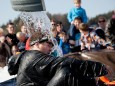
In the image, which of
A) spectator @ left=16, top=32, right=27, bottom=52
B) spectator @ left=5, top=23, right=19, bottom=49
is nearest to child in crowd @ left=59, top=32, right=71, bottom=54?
spectator @ left=16, top=32, right=27, bottom=52

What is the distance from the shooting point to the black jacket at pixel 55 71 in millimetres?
3830

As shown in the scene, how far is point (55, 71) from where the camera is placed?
12.9 ft

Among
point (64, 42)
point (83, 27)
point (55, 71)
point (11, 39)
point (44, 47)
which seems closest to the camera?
point (55, 71)

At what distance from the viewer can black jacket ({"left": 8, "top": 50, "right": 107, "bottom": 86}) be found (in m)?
3.83

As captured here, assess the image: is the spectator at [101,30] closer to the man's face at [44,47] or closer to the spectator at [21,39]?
the spectator at [21,39]

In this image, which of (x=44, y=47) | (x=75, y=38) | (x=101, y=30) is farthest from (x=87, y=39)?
(x=44, y=47)

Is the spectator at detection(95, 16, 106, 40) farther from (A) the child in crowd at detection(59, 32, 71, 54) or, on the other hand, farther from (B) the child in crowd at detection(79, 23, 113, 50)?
(A) the child in crowd at detection(59, 32, 71, 54)

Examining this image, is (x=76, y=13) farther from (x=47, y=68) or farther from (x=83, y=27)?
(x=47, y=68)

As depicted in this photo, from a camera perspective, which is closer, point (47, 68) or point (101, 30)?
point (47, 68)

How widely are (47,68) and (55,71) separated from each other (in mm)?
89

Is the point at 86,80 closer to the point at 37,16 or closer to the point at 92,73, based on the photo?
the point at 92,73

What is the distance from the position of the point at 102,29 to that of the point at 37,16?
377 centimetres

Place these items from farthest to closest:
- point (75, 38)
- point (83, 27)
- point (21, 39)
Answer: point (21, 39)
point (75, 38)
point (83, 27)

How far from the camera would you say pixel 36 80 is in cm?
411
